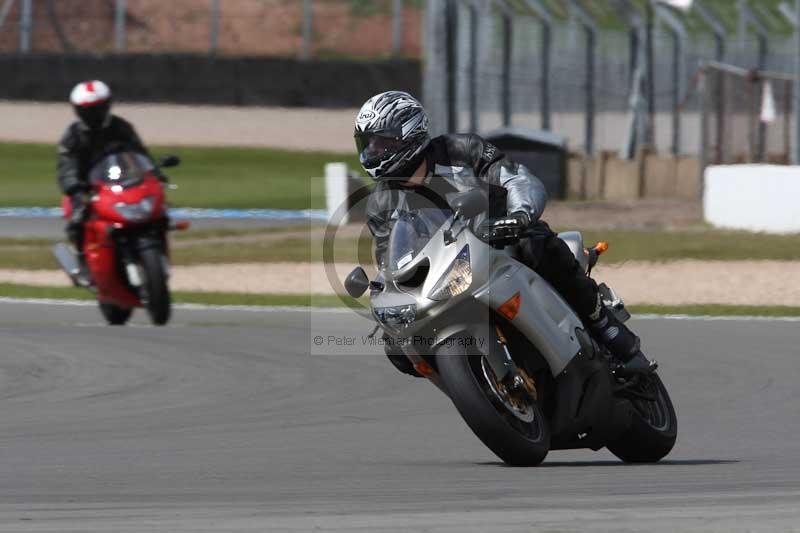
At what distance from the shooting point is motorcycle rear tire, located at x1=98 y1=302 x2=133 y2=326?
13.1m

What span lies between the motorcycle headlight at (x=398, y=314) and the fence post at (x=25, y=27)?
33541mm

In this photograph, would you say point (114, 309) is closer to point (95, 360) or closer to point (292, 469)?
point (95, 360)

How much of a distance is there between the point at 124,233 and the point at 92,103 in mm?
990

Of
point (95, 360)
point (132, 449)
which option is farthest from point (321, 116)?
point (132, 449)

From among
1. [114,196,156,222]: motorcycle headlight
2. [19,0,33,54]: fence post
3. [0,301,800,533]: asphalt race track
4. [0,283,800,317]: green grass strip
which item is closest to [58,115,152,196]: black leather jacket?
[114,196,156,222]: motorcycle headlight

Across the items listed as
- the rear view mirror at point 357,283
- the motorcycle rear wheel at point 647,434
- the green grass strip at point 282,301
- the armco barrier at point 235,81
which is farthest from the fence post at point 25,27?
the rear view mirror at point 357,283

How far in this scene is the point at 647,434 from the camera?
6965 mm

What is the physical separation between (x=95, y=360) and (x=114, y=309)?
2.95m

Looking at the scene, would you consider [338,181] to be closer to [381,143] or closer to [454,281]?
[381,143]

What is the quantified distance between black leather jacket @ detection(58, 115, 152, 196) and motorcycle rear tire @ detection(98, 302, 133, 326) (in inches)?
33.8

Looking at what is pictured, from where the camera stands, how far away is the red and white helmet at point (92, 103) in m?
13.0

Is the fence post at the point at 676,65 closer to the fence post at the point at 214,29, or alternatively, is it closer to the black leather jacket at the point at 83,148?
the fence post at the point at 214,29

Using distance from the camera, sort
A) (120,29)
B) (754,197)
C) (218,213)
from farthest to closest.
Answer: (120,29), (218,213), (754,197)

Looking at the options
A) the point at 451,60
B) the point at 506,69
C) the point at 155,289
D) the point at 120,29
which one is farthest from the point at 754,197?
the point at 120,29
